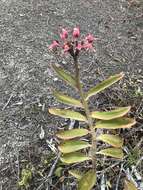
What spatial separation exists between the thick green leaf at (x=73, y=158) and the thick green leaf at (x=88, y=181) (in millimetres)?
60

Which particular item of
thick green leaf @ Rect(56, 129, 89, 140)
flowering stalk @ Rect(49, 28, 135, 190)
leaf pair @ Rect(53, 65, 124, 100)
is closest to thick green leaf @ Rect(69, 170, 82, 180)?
flowering stalk @ Rect(49, 28, 135, 190)

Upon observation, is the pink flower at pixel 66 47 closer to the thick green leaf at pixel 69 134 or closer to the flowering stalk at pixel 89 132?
the flowering stalk at pixel 89 132

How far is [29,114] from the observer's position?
241 cm

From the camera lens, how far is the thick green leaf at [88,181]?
1987mm

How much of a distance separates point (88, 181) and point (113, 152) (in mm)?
156

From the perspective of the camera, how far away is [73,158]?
2.04 meters

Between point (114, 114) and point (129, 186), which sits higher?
point (114, 114)

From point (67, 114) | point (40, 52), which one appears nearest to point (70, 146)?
point (67, 114)

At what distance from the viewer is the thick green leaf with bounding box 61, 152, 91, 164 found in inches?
79.5

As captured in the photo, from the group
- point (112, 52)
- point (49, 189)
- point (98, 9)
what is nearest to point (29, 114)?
point (49, 189)

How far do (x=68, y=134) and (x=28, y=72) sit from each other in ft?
2.25

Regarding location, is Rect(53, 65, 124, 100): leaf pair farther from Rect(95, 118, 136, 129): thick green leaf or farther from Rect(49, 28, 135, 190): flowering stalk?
Rect(95, 118, 136, 129): thick green leaf

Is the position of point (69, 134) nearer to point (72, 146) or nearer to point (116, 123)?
point (72, 146)

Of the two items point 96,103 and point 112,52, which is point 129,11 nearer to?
point 112,52
